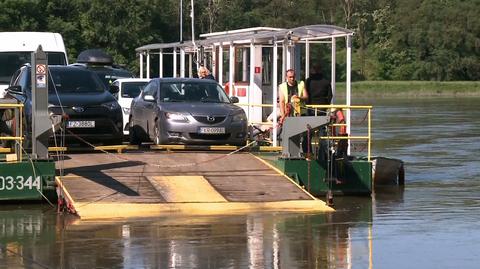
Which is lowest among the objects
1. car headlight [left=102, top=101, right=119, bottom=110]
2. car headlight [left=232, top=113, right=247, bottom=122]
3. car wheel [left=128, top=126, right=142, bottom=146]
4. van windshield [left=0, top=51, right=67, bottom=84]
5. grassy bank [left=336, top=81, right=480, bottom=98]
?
grassy bank [left=336, top=81, right=480, bottom=98]

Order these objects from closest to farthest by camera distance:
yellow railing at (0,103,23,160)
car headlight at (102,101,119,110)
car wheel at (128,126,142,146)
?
yellow railing at (0,103,23,160) < car headlight at (102,101,119,110) < car wheel at (128,126,142,146)

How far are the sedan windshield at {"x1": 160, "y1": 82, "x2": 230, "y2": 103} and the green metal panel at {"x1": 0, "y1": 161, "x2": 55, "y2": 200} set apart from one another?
4192mm

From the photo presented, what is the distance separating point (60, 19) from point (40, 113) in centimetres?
5946

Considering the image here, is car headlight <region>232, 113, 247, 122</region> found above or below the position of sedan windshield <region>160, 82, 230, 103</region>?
below

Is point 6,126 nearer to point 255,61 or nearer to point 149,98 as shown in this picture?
point 149,98

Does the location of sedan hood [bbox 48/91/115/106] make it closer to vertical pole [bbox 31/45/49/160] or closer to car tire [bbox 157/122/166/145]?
car tire [bbox 157/122/166/145]

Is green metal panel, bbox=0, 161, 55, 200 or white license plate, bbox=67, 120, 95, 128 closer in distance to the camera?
green metal panel, bbox=0, 161, 55, 200

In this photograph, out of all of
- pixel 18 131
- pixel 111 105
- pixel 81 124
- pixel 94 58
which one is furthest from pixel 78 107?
pixel 94 58

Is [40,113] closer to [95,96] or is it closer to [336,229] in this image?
[95,96]

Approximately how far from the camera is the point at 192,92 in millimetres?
20562

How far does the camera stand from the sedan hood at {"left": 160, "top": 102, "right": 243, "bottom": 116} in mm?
19359

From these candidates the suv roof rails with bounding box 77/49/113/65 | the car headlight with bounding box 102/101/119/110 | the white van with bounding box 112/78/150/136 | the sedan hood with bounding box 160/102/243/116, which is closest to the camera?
the car headlight with bounding box 102/101/119/110

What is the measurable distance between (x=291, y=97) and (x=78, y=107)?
3.70 m

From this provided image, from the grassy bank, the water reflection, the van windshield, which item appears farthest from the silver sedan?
the grassy bank
